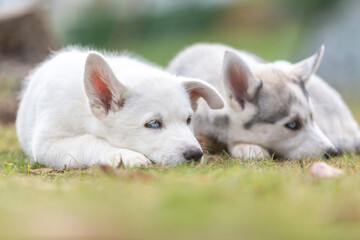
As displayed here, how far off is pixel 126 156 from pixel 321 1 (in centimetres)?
1831

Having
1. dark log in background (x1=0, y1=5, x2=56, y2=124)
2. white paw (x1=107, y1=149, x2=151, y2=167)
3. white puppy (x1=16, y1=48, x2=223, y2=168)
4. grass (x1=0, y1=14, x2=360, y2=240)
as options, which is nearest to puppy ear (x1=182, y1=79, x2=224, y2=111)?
white puppy (x1=16, y1=48, x2=223, y2=168)

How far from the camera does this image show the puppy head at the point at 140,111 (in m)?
4.49

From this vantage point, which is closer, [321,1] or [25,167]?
[25,167]

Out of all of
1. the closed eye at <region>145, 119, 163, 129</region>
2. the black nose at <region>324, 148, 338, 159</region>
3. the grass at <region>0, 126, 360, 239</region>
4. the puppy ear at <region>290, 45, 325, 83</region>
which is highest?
the puppy ear at <region>290, 45, 325, 83</region>

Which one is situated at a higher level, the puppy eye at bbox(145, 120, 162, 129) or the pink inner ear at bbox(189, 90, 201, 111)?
the pink inner ear at bbox(189, 90, 201, 111)

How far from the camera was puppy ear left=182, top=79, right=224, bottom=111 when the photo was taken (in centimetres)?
500

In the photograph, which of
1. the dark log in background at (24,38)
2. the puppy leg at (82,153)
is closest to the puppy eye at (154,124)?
the puppy leg at (82,153)

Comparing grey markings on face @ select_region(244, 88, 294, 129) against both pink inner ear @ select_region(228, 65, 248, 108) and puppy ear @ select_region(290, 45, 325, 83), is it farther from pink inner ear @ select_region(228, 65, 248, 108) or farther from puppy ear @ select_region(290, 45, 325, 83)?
puppy ear @ select_region(290, 45, 325, 83)

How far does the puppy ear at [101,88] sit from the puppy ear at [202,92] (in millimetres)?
709

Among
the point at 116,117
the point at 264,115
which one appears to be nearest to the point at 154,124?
the point at 116,117

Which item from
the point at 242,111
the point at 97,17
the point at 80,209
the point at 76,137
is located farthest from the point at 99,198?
the point at 97,17

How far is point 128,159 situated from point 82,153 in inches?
22.8

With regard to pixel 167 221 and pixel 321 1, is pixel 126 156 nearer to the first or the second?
pixel 167 221

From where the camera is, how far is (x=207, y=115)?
234 inches
